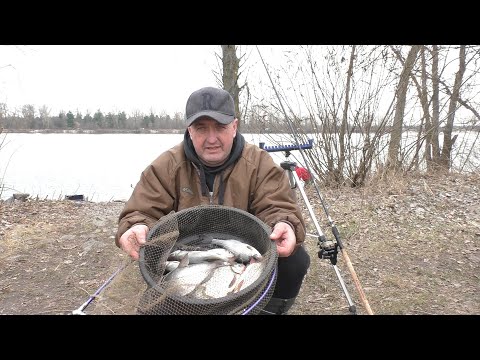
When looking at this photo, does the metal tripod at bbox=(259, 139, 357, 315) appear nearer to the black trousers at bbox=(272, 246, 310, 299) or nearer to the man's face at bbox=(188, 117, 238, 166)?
the black trousers at bbox=(272, 246, 310, 299)

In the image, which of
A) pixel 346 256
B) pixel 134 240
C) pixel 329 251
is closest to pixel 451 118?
pixel 346 256

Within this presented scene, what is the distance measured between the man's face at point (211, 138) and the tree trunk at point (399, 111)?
202 inches

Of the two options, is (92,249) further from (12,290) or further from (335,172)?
(335,172)

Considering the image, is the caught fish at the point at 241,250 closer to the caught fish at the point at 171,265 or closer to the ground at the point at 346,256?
the caught fish at the point at 171,265

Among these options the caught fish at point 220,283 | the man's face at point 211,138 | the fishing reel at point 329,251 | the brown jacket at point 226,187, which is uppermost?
the man's face at point 211,138

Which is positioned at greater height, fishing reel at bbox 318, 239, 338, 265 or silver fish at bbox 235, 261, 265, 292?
silver fish at bbox 235, 261, 265, 292

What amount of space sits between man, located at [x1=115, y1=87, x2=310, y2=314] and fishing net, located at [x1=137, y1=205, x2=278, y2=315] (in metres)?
0.22

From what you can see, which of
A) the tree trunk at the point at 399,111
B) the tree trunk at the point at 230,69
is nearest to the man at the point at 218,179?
the tree trunk at the point at 230,69

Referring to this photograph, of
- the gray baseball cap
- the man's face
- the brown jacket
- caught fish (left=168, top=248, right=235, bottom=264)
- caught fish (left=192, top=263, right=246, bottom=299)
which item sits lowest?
caught fish (left=192, top=263, right=246, bottom=299)

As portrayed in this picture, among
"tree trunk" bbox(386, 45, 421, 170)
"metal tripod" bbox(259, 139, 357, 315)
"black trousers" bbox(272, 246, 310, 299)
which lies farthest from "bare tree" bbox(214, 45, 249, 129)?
"black trousers" bbox(272, 246, 310, 299)

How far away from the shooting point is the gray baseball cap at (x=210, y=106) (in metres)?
2.13

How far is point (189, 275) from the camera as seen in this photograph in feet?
5.71

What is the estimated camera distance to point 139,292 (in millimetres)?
1791

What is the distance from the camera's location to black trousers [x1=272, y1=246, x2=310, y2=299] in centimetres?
232
